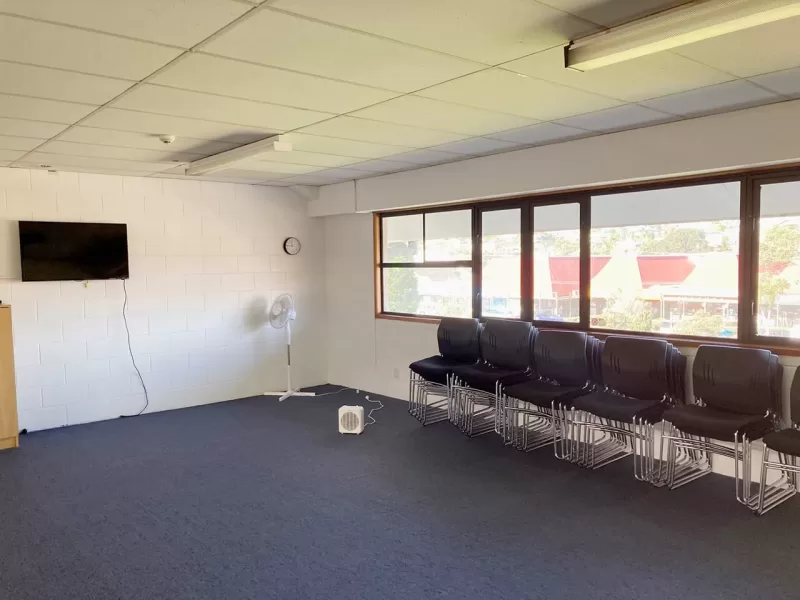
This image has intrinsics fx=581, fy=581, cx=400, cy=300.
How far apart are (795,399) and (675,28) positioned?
8.34 ft

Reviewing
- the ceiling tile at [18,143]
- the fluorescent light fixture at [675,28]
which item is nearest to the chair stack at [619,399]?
the fluorescent light fixture at [675,28]

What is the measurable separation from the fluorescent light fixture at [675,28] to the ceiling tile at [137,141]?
2.94m

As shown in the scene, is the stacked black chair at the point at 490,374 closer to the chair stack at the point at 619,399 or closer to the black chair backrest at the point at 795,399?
the chair stack at the point at 619,399

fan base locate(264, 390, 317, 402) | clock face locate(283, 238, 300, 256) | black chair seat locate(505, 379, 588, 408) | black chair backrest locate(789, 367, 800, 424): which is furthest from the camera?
clock face locate(283, 238, 300, 256)

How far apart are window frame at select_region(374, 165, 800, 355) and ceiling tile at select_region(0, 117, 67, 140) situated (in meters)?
3.49

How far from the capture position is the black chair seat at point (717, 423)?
11.5ft

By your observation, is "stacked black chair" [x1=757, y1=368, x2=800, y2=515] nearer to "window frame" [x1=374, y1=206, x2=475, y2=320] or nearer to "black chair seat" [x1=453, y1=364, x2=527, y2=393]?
"black chair seat" [x1=453, y1=364, x2=527, y2=393]

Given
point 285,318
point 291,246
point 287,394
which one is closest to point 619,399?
point 287,394

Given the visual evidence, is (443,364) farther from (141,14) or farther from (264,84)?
(141,14)

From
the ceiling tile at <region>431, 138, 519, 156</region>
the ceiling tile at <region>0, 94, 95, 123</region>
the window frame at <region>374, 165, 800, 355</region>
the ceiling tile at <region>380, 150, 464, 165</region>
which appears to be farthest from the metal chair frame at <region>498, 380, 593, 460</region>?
the ceiling tile at <region>0, 94, 95, 123</region>

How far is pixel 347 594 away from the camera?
8.91 feet

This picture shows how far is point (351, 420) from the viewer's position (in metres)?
5.23

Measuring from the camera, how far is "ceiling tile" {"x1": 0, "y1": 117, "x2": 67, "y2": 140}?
3.68 meters

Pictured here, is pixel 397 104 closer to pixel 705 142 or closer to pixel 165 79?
pixel 165 79
